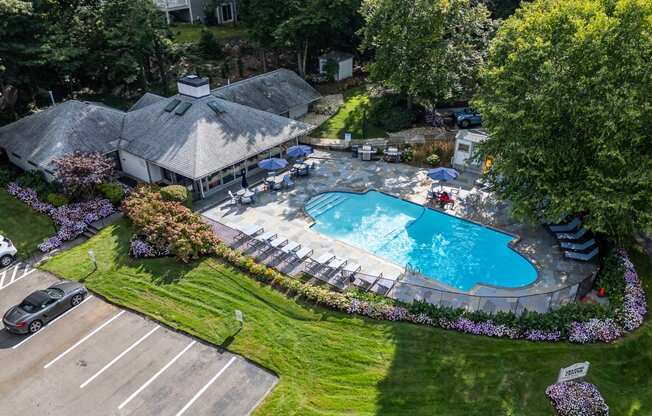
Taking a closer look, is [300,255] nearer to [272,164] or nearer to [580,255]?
[272,164]

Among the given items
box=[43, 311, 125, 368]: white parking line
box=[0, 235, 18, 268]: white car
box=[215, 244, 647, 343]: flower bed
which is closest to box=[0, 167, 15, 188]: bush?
box=[0, 235, 18, 268]: white car

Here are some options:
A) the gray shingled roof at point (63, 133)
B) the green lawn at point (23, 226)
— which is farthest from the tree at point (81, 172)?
the green lawn at point (23, 226)

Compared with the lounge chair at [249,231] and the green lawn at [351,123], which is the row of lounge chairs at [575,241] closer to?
the lounge chair at [249,231]

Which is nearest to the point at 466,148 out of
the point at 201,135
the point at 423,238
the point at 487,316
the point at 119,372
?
the point at 423,238

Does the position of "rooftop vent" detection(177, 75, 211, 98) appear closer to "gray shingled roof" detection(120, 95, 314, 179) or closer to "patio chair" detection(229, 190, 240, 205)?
"gray shingled roof" detection(120, 95, 314, 179)

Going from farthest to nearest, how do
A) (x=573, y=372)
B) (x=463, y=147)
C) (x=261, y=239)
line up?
1. (x=463, y=147)
2. (x=261, y=239)
3. (x=573, y=372)

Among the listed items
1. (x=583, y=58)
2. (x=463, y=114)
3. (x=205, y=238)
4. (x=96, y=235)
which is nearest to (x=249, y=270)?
(x=205, y=238)
